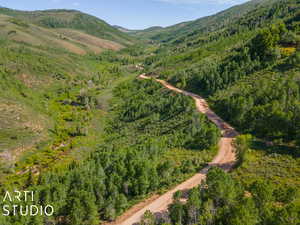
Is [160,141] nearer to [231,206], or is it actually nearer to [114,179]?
[114,179]

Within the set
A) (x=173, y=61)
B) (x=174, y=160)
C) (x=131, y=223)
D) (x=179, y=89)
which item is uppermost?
(x=173, y=61)

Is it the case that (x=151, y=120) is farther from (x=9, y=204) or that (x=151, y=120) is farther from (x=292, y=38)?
(x=292, y=38)

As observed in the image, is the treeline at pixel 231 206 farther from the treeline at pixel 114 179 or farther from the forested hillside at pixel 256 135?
the treeline at pixel 114 179

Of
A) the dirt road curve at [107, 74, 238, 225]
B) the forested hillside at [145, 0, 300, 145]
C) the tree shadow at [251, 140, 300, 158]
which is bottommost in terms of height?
the dirt road curve at [107, 74, 238, 225]

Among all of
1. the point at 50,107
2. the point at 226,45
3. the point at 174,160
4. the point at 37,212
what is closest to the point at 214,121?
the point at 174,160

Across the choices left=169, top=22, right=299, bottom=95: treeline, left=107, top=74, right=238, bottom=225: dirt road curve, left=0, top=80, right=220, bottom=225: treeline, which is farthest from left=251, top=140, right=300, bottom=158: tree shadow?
left=169, top=22, right=299, bottom=95: treeline

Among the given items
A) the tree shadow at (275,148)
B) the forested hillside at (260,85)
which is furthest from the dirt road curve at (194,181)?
the tree shadow at (275,148)

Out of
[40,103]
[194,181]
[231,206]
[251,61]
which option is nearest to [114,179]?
[194,181]

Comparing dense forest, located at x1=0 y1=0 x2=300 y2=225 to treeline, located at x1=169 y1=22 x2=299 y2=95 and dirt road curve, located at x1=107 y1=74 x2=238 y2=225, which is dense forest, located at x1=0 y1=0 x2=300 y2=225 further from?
dirt road curve, located at x1=107 y1=74 x2=238 y2=225
